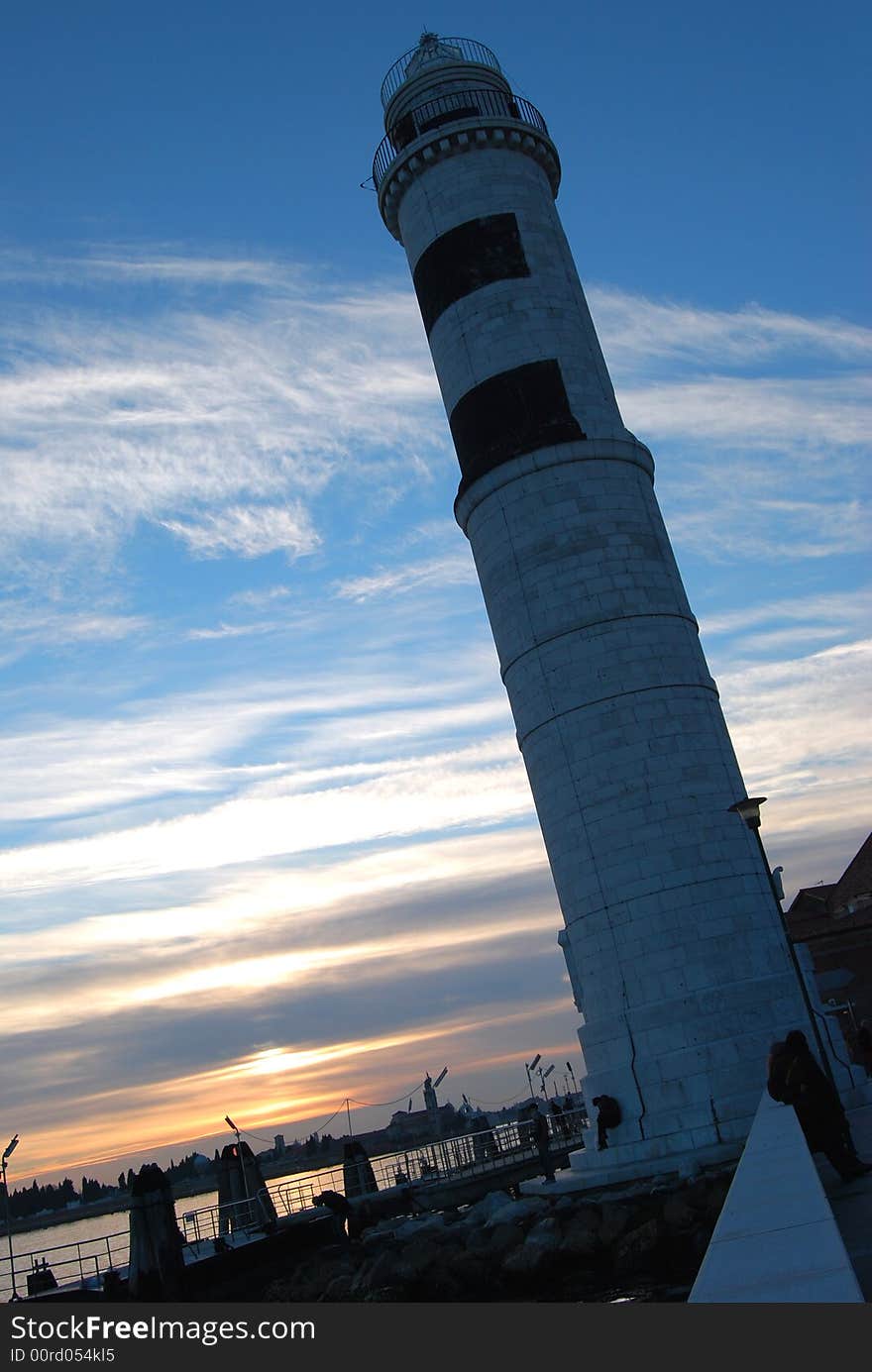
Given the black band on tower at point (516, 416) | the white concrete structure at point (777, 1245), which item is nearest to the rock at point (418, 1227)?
the white concrete structure at point (777, 1245)

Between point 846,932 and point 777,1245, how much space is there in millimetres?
44228

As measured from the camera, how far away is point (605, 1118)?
59.8 feet

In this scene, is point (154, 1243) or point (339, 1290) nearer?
point (339, 1290)

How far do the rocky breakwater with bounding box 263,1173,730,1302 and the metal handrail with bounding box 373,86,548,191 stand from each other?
21.8 m

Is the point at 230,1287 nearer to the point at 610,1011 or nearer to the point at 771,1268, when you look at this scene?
the point at 610,1011

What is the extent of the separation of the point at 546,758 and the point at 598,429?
6.74m

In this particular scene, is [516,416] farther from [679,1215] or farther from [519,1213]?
[679,1215]

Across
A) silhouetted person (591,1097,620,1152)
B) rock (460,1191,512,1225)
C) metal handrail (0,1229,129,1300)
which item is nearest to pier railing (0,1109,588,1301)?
metal handrail (0,1229,129,1300)

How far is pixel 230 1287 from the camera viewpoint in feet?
68.1

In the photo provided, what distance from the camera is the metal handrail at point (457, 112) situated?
24.6 m

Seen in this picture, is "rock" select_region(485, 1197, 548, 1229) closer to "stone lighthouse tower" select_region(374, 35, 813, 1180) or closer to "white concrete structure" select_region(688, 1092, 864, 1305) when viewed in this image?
"stone lighthouse tower" select_region(374, 35, 813, 1180)

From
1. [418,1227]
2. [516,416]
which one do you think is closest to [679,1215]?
[418,1227]

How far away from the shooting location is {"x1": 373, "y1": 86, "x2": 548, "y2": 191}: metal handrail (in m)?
24.6
